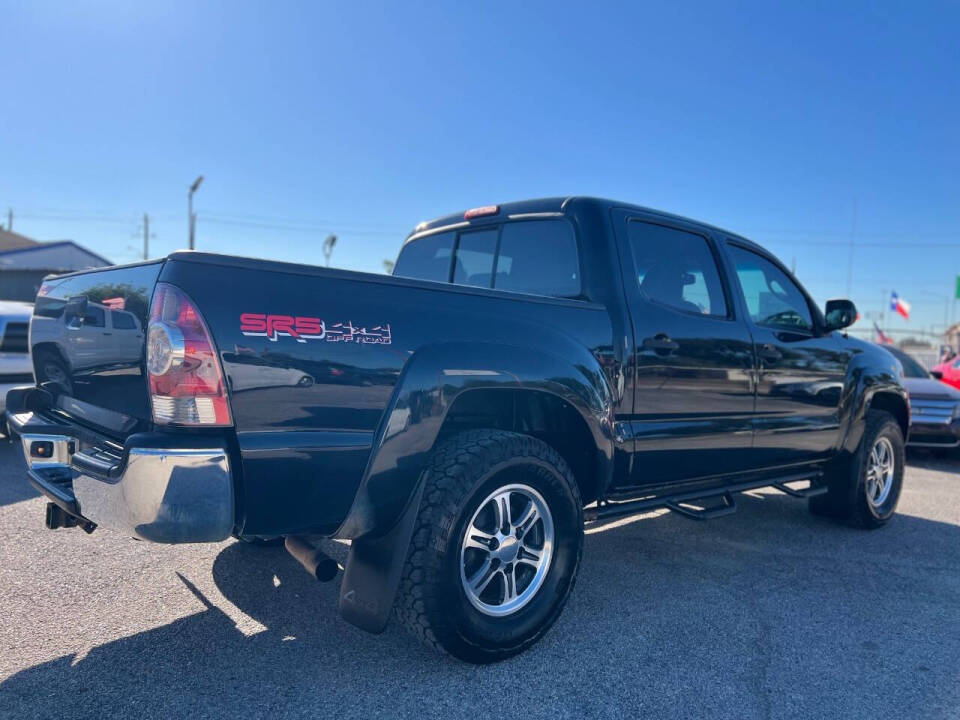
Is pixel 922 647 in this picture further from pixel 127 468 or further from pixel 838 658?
pixel 127 468

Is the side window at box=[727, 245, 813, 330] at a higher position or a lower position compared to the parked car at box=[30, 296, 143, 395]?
higher

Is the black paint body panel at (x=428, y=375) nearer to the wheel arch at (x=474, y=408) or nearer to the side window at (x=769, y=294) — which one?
the wheel arch at (x=474, y=408)

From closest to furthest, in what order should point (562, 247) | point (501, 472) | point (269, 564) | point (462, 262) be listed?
point (501, 472) < point (562, 247) < point (269, 564) < point (462, 262)

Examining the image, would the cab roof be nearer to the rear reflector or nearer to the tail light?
the rear reflector

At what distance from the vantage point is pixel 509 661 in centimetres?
287

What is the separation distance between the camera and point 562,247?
3586 mm

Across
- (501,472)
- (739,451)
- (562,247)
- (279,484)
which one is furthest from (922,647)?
(279,484)

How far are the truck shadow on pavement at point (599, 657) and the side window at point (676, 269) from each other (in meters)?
1.54

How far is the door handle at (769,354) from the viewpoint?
161 inches

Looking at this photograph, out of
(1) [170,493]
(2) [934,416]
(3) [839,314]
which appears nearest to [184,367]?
(1) [170,493]

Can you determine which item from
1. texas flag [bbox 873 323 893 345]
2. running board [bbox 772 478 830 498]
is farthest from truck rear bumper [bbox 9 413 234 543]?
texas flag [bbox 873 323 893 345]

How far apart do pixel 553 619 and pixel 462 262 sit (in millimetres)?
2076

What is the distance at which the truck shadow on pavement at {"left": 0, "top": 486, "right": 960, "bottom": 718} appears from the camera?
2.50 m

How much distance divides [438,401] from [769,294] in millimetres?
2746
